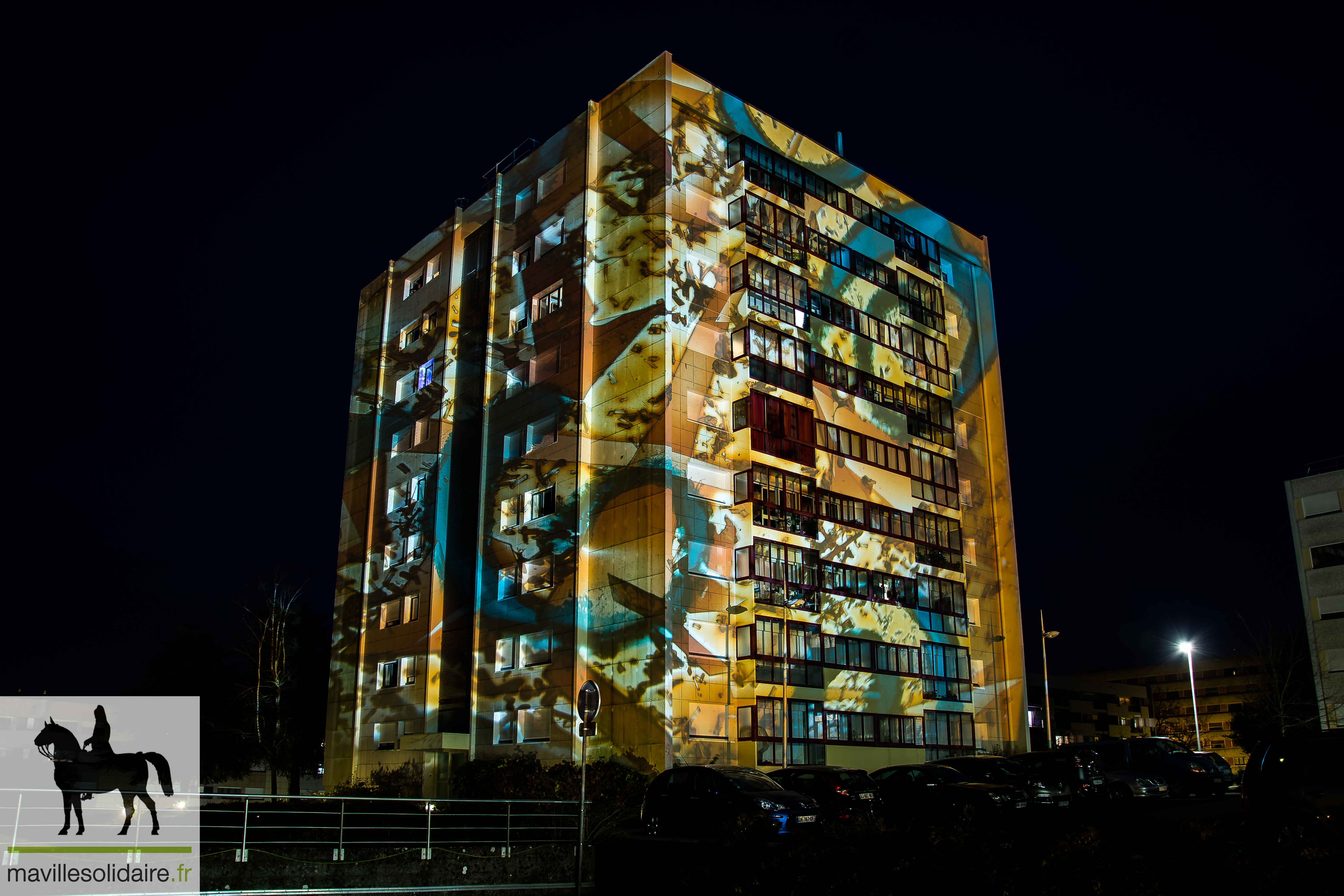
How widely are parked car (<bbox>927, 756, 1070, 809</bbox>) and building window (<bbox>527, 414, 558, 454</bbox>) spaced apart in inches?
983

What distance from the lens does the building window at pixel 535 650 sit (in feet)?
143

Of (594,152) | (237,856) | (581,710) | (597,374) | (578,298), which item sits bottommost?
(237,856)

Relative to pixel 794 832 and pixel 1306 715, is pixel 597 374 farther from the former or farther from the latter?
pixel 1306 715

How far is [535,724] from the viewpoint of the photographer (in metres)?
43.5

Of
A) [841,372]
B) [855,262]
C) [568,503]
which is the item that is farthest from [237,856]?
[855,262]

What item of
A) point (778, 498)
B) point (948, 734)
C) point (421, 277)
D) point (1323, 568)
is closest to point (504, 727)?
point (778, 498)

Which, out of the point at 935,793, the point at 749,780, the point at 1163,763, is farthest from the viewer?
the point at 1163,763

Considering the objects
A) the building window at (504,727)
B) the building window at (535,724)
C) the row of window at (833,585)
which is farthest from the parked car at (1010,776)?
the building window at (504,727)

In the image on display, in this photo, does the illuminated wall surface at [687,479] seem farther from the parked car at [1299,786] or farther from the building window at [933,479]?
the parked car at [1299,786]

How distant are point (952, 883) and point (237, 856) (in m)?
12.0

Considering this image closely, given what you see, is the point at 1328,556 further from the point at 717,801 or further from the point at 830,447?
the point at 717,801

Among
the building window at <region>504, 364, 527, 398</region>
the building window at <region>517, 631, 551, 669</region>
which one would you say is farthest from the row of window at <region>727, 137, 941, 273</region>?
the building window at <region>517, 631, 551, 669</region>

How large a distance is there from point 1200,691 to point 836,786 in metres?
147

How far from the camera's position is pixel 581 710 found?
18188mm
